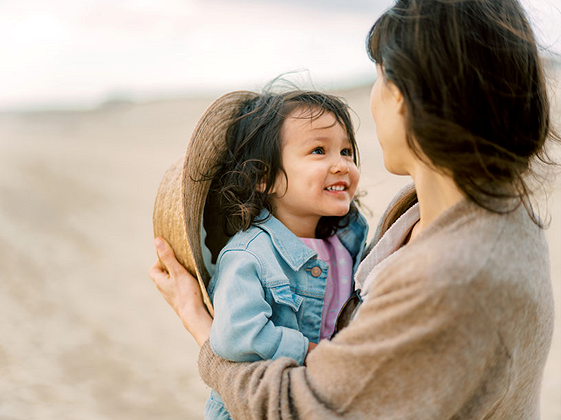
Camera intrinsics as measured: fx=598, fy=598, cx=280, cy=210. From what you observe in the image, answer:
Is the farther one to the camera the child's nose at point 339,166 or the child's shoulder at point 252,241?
the child's nose at point 339,166

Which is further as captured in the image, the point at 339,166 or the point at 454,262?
the point at 339,166

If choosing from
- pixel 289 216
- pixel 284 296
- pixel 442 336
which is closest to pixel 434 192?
pixel 442 336

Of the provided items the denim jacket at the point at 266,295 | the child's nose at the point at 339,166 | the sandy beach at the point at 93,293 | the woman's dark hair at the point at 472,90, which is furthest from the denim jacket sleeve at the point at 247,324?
the sandy beach at the point at 93,293

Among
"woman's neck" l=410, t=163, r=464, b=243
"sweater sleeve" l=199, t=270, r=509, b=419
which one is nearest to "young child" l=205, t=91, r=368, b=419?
"sweater sleeve" l=199, t=270, r=509, b=419

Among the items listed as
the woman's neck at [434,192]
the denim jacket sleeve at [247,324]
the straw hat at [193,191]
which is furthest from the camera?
the straw hat at [193,191]

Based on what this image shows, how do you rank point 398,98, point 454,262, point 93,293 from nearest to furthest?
point 454,262 < point 398,98 < point 93,293

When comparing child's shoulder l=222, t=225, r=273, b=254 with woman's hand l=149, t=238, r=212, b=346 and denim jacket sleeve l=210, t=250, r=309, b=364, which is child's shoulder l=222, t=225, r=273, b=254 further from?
woman's hand l=149, t=238, r=212, b=346

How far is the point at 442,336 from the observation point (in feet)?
3.74

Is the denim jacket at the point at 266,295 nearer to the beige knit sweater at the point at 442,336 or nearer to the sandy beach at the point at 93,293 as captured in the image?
the beige knit sweater at the point at 442,336

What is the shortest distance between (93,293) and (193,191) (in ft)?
19.9

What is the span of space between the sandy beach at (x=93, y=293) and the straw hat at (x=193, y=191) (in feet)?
2.58

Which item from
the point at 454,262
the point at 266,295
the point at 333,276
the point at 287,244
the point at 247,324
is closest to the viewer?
the point at 454,262

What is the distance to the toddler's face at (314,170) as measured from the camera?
1872mm

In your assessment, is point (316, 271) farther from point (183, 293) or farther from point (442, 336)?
point (442, 336)
